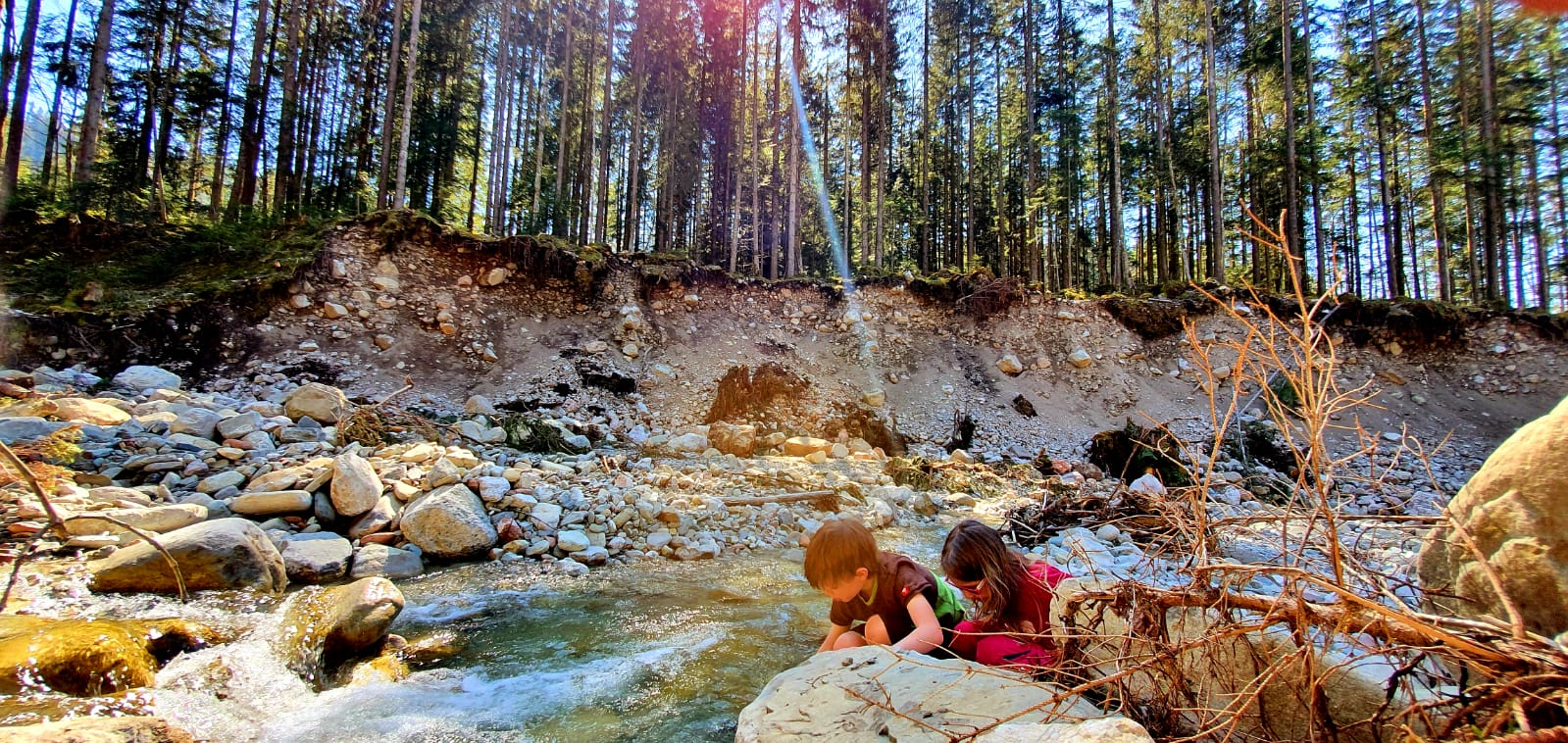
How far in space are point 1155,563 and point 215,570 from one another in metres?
5.44

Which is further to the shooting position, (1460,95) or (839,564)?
(1460,95)

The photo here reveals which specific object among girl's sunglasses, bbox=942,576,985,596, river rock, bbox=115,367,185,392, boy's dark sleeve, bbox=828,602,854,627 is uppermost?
river rock, bbox=115,367,185,392

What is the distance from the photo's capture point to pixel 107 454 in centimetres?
566

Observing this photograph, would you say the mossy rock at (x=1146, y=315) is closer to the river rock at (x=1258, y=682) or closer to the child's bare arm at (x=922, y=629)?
the child's bare arm at (x=922, y=629)

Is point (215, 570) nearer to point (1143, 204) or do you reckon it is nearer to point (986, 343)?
point (986, 343)

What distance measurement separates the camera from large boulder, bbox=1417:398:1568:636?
1.56 m

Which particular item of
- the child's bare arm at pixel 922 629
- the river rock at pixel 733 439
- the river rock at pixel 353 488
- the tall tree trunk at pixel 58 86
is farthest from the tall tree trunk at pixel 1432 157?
the tall tree trunk at pixel 58 86

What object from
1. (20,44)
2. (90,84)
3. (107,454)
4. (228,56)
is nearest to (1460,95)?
(107,454)

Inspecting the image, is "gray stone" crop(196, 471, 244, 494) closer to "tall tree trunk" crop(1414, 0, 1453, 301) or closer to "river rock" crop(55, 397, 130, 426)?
"river rock" crop(55, 397, 130, 426)

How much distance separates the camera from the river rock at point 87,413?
6.08m

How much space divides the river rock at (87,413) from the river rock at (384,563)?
12.9 feet

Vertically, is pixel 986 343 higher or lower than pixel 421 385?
higher

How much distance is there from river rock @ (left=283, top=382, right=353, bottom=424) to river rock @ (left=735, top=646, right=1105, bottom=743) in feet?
25.8

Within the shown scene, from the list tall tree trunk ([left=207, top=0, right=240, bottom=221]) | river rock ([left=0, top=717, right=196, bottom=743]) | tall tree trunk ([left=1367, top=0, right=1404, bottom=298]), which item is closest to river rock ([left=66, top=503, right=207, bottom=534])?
river rock ([left=0, top=717, right=196, bottom=743])
